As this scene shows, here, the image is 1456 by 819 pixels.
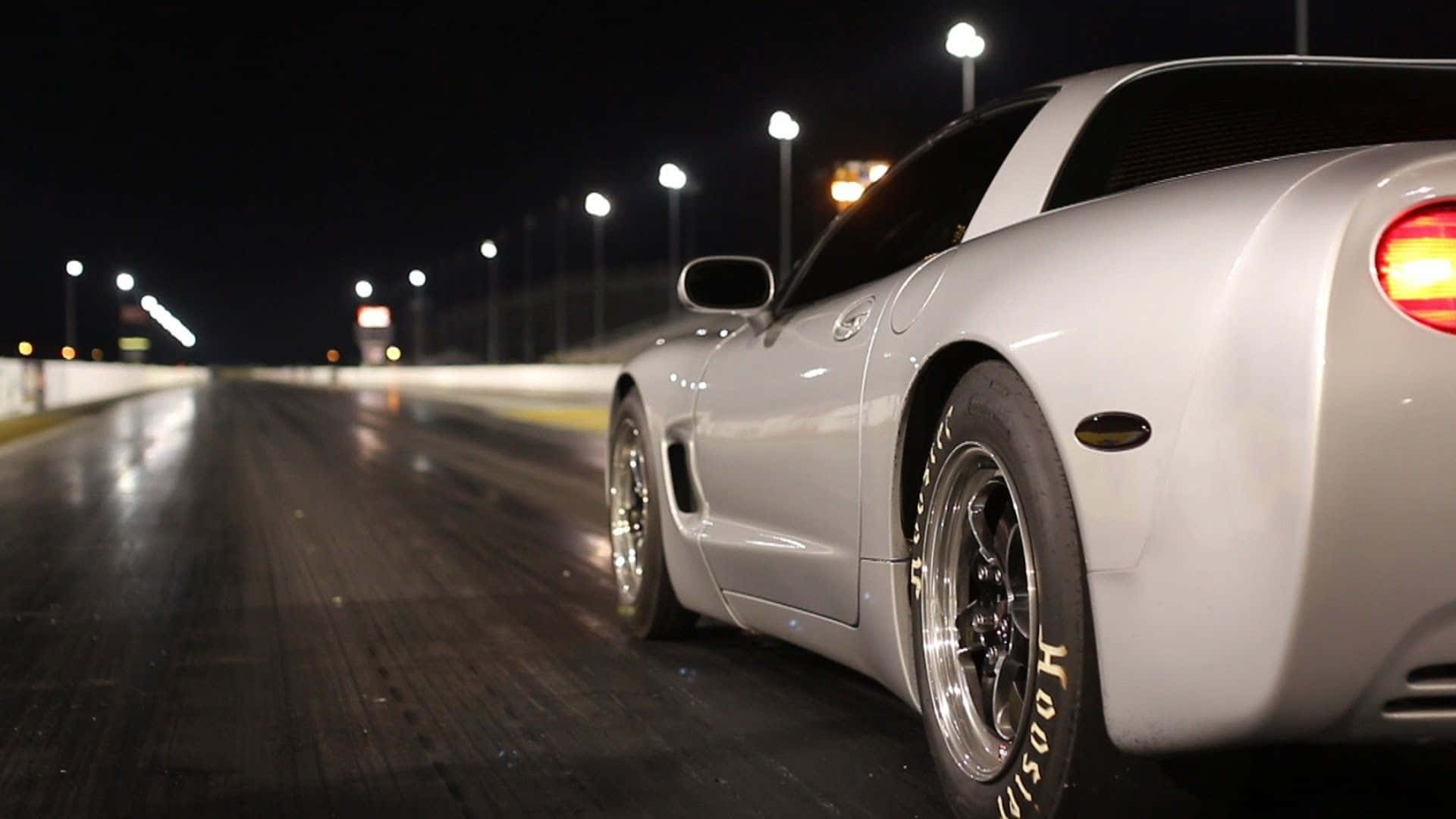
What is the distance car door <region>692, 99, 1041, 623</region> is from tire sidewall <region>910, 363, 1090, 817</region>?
76cm

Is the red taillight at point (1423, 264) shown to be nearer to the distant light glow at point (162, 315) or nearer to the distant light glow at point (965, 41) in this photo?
the distant light glow at point (965, 41)

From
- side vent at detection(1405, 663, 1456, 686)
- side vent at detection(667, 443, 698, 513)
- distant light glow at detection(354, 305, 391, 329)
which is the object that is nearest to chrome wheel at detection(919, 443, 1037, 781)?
side vent at detection(1405, 663, 1456, 686)

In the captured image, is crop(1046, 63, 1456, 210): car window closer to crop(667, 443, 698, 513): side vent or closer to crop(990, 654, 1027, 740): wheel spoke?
crop(990, 654, 1027, 740): wheel spoke

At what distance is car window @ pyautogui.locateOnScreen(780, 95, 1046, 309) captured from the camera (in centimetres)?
429

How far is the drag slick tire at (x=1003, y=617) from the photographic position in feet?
9.77

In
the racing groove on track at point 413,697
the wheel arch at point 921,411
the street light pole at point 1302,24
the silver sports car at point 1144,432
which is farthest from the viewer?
the street light pole at point 1302,24

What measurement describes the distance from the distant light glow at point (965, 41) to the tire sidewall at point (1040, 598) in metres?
17.6

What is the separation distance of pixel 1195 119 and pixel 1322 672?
70.1 inches

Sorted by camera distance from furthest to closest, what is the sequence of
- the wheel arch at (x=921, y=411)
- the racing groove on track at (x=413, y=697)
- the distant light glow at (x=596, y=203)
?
1. the distant light glow at (x=596, y=203)
2. the racing groove on track at (x=413, y=697)
3. the wheel arch at (x=921, y=411)

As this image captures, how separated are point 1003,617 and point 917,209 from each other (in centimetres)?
150

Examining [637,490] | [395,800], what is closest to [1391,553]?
[395,800]

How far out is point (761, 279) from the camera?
17.5 ft

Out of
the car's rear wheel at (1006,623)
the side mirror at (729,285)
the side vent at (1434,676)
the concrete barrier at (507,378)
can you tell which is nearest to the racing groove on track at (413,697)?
the car's rear wheel at (1006,623)

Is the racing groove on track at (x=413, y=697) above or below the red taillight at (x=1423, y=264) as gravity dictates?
below
